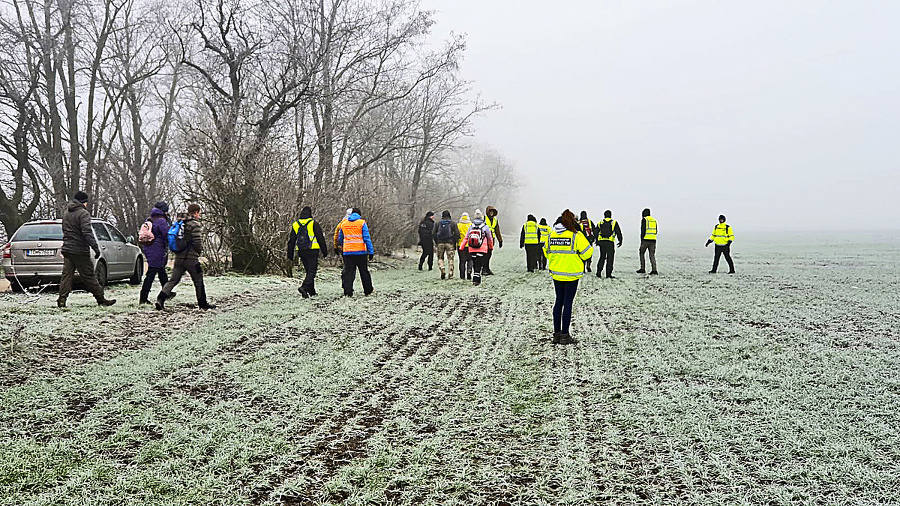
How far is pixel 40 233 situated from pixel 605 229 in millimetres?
13897

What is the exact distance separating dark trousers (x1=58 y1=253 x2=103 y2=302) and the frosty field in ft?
1.43

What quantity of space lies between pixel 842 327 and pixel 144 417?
9442mm

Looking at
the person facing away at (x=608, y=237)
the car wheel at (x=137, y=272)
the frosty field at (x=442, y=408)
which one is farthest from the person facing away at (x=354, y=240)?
the person facing away at (x=608, y=237)

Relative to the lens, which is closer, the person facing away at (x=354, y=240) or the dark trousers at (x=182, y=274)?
the dark trousers at (x=182, y=274)

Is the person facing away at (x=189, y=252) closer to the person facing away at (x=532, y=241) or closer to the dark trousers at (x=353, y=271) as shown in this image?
the dark trousers at (x=353, y=271)

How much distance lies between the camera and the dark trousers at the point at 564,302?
8586mm

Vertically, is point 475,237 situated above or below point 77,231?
below

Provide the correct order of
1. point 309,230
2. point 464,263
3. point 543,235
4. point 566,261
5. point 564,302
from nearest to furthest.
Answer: point 566,261 → point 564,302 → point 309,230 → point 464,263 → point 543,235

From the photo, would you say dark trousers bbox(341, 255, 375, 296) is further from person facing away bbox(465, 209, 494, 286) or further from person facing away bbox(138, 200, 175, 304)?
person facing away bbox(138, 200, 175, 304)

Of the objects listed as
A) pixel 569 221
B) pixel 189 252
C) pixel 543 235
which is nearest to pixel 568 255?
pixel 569 221

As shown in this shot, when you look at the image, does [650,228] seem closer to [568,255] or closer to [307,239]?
[307,239]

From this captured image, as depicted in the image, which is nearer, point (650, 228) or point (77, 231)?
point (77, 231)

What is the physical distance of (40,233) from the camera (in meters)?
13.5

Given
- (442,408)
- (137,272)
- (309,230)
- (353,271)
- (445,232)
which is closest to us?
(442,408)
